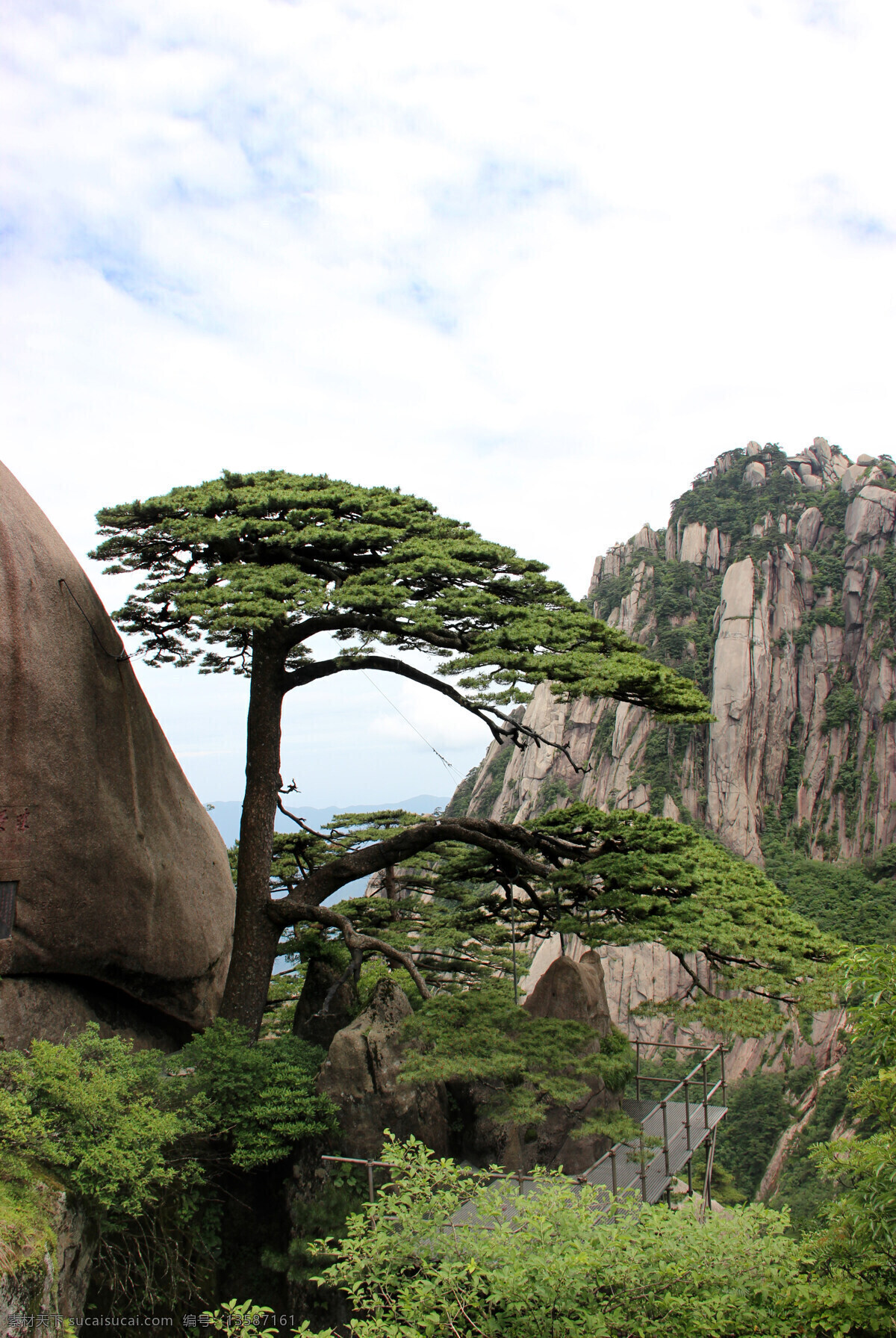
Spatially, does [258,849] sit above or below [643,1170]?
above

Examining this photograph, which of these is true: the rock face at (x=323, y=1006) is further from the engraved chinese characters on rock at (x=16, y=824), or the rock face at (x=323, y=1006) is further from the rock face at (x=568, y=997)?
the engraved chinese characters on rock at (x=16, y=824)

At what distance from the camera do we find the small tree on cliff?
9.73 meters

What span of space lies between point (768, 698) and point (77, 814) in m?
53.9

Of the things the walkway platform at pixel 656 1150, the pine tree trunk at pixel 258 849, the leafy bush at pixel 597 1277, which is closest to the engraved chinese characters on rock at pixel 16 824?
the pine tree trunk at pixel 258 849

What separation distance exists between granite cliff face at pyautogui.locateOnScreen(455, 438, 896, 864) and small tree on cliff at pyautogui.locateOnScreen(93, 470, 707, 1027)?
1737 inches

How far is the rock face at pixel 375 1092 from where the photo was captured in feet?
31.3

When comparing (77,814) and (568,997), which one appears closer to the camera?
(77,814)

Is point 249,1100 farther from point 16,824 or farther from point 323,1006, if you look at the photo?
point 16,824

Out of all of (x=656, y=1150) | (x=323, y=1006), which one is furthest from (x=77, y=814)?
(x=656, y=1150)

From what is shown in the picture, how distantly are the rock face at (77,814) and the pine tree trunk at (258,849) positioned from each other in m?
0.70

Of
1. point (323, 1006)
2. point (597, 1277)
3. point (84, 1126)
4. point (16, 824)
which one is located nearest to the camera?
point (597, 1277)

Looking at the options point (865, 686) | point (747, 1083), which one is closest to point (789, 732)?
point (865, 686)

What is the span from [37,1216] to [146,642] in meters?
6.82

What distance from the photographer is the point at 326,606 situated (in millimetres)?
10484
